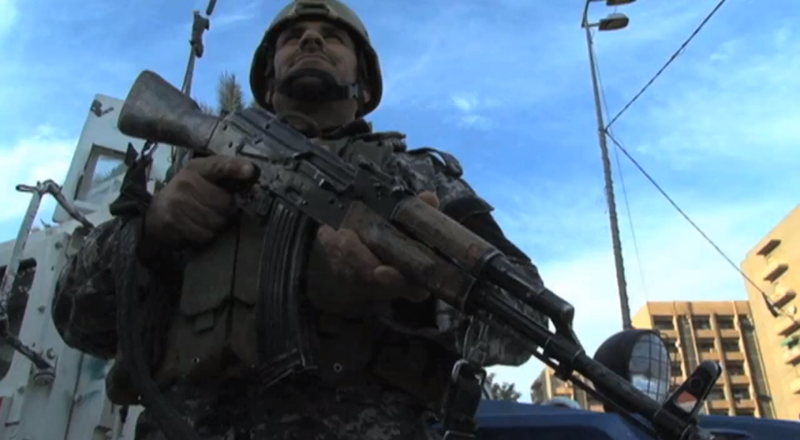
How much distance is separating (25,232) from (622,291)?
4918 mm

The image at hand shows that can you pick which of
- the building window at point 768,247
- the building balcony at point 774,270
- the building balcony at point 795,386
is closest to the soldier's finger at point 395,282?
the building balcony at point 774,270

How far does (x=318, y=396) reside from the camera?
1.99 m

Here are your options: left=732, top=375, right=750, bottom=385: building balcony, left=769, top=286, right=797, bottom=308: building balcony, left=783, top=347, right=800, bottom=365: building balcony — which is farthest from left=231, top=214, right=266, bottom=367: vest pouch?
left=732, top=375, right=750, bottom=385: building balcony

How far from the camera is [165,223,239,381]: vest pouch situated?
206 cm

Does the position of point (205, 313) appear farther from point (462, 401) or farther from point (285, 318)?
point (462, 401)

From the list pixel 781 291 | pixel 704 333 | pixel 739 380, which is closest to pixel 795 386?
pixel 704 333

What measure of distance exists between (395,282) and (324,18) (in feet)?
4.53

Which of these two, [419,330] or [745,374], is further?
[745,374]

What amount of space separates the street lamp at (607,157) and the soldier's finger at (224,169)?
4996 mm

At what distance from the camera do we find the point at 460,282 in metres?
1.71

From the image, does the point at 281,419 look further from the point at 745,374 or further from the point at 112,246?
the point at 745,374

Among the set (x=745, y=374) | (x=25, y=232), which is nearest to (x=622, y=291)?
(x=25, y=232)

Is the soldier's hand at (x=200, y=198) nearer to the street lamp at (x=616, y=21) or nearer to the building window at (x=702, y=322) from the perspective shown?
the street lamp at (x=616, y=21)

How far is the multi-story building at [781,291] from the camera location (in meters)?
18.1
